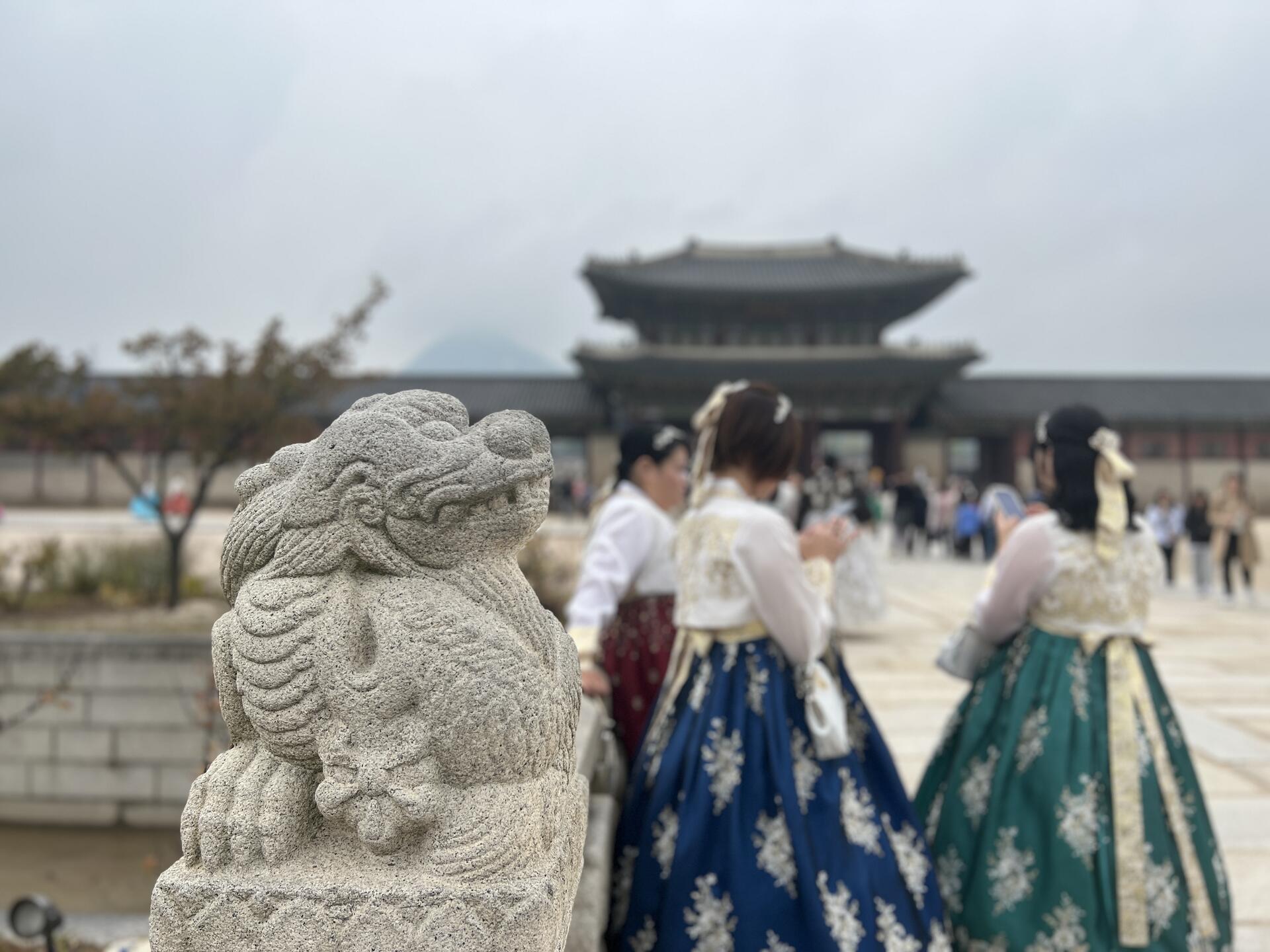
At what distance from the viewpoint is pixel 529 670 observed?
1.20 m

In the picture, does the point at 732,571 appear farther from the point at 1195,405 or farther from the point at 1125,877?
the point at 1195,405

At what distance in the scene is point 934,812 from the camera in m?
2.53

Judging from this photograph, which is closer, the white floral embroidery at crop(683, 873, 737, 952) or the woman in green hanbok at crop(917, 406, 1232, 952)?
the white floral embroidery at crop(683, 873, 737, 952)

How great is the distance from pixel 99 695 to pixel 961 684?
17.8 feet

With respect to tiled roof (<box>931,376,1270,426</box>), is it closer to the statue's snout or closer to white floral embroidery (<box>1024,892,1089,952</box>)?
white floral embroidery (<box>1024,892,1089,952</box>)

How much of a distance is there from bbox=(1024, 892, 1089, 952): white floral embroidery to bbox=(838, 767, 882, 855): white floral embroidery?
1.75ft

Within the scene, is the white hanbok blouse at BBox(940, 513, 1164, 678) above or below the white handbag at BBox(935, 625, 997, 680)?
above

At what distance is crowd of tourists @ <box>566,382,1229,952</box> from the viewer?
6.24 ft

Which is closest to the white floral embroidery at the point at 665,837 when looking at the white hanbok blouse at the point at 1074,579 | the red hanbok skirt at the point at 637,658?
the red hanbok skirt at the point at 637,658

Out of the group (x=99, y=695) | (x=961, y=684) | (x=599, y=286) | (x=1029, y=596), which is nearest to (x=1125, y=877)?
(x=1029, y=596)

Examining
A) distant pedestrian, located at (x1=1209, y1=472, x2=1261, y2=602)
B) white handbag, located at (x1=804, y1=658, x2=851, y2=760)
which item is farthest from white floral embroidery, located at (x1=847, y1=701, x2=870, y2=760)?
distant pedestrian, located at (x1=1209, y1=472, x2=1261, y2=602)

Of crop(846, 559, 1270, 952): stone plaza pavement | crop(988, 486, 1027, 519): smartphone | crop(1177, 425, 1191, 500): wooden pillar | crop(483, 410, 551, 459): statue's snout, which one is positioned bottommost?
crop(846, 559, 1270, 952): stone plaza pavement

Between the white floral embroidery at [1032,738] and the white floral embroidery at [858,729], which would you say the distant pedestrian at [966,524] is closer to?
the white floral embroidery at [1032,738]

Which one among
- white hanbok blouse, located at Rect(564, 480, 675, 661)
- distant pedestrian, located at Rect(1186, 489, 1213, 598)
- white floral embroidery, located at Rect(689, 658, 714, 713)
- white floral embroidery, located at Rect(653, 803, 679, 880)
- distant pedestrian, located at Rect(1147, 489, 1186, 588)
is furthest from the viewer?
distant pedestrian, located at Rect(1147, 489, 1186, 588)
